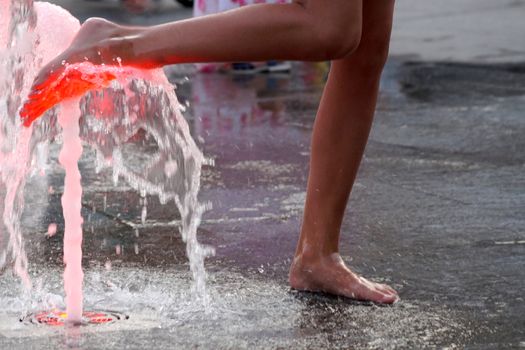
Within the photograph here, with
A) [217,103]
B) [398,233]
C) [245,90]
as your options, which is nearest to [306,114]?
[217,103]

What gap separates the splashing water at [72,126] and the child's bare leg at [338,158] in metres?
0.35

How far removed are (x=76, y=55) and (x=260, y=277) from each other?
Result: 1.09 m

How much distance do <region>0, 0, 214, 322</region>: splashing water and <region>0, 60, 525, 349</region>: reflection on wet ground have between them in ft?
0.33

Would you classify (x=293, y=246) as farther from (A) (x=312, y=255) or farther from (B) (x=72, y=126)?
(B) (x=72, y=126)

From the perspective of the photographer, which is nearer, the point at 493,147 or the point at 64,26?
the point at 64,26

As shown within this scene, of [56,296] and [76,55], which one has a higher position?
[76,55]

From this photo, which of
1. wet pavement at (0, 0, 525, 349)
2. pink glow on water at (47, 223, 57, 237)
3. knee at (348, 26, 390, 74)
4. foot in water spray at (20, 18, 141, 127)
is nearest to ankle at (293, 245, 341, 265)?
wet pavement at (0, 0, 525, 349)

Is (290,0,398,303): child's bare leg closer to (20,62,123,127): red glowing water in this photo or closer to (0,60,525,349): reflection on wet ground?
(0,60,525,349): reflection on wet ground

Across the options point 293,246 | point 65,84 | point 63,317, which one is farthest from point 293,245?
point 65,84

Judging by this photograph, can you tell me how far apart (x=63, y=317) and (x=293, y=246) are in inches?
45.3

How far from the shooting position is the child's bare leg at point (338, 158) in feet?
13.2

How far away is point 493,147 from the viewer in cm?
707

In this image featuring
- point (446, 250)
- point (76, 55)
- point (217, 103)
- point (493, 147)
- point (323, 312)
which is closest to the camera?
point (76, 55)

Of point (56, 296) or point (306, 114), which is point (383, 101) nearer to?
point (306, 114)
